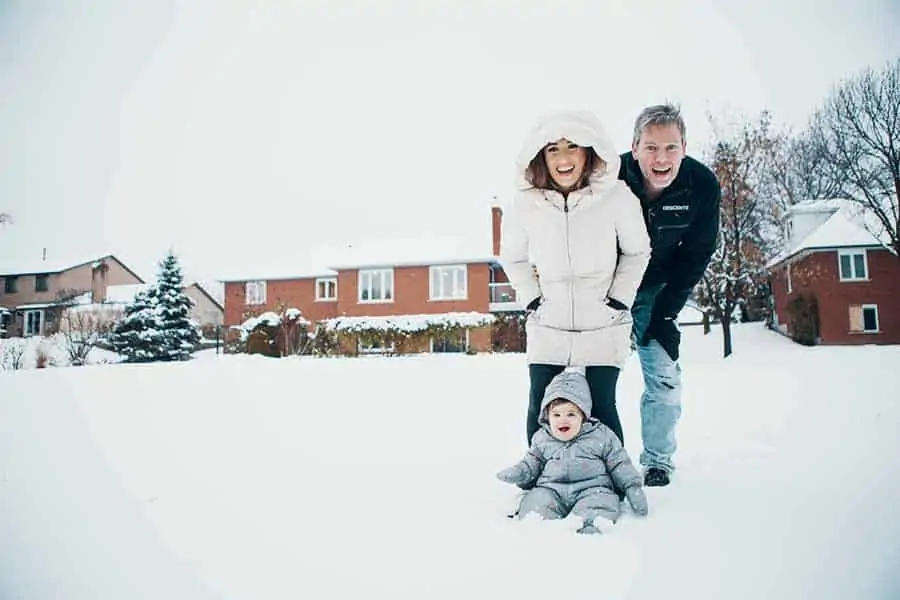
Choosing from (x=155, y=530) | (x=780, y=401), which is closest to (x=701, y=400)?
(x=780, y=401)

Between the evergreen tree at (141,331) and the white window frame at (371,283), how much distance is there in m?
4.51

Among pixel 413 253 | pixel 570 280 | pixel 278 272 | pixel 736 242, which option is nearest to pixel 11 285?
pixel 570 280

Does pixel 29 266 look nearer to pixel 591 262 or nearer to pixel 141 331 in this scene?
pixel 591 262

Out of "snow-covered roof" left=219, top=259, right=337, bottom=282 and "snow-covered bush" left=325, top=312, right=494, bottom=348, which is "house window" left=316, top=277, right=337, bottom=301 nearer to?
"snow-covered roof" left=219, top=259, right=337, bottom=282

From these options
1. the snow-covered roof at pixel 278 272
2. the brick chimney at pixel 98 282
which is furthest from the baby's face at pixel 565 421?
the snow-covered roof at pixel 278 272

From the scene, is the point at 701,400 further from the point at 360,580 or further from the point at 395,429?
the point at 360,580

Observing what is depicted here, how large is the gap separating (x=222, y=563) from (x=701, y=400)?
1.91 meters

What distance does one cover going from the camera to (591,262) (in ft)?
3.85

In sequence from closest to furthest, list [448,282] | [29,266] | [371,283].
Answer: [29,266], [448,282], [371,283]

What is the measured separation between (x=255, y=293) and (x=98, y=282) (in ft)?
29.8

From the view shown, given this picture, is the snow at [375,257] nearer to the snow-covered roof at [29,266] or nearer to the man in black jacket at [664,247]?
the man in black jacket at [664,247]

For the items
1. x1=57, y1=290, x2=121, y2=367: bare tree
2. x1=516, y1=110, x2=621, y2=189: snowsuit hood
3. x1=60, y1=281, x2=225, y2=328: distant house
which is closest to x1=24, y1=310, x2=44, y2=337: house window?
x1=57, y1=290, x2=121, y2=367: bare tree

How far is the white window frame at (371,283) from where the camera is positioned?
10.9 m

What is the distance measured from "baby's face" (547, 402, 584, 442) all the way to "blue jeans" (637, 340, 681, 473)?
0.79 feet
